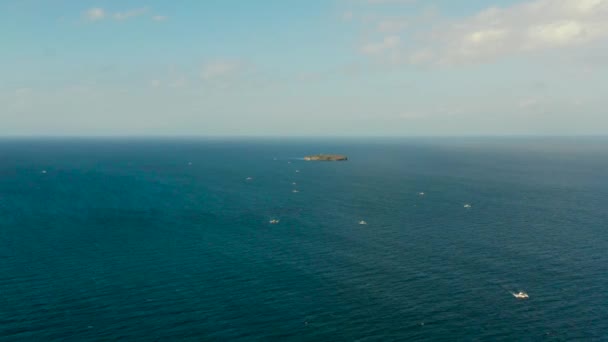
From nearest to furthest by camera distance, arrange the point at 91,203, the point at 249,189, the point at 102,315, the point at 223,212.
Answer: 1. the point at 102,315
2. the point at 223,212
3. the point at 91,203
4. the point at 249,189

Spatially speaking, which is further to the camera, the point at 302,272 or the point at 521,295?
the point at 302,272

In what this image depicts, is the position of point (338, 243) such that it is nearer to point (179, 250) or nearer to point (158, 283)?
point (179, 250)

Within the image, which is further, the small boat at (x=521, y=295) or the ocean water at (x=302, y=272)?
the small boat at (x=521, y=295)

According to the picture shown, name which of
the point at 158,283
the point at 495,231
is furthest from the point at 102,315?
the point at 495,231

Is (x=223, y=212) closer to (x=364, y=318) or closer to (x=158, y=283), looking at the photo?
(x=158, y=283)

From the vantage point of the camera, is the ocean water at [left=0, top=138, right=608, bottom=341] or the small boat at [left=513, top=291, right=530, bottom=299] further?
the small boat at [left=513, top=291, right=530, bottom=299]

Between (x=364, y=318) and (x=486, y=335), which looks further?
(x=364, y=318)

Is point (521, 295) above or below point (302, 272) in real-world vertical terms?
below

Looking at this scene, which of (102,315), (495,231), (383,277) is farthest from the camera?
(495,231)

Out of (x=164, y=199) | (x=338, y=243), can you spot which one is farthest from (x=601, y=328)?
(x=164, y=199)
